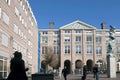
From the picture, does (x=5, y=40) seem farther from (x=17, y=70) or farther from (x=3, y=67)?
(x=17, y=70)

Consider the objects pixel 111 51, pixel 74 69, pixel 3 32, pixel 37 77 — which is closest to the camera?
pixel 37 77

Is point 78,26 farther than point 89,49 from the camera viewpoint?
Yes

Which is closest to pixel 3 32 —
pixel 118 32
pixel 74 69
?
pixel 74 69

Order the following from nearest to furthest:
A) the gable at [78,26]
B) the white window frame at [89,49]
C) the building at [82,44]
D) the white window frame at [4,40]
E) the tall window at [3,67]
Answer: the tall window at [3,67], the white window frame at [4,40], the building at [82,44], the white window frame at [89,49], the gable at [78,26]

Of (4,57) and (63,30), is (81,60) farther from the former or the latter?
(4,57)

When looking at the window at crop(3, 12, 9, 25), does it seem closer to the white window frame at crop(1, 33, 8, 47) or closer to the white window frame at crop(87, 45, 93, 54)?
the white window frame at crop(1, 33, 8, 47)

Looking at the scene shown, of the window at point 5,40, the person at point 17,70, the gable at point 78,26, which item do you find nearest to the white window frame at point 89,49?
the gable at point 78,26

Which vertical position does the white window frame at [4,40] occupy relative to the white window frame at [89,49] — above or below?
below

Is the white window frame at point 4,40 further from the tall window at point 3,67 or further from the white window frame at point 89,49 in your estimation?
the white window frame at point 89,49

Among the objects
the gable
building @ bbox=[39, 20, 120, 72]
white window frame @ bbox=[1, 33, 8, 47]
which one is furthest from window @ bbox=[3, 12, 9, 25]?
the gable

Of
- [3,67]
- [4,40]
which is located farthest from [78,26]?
[3,67]

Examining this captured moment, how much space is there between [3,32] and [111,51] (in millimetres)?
15199

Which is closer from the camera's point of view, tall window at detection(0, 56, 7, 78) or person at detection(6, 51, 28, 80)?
person at detection(6, 51, 28, 80)

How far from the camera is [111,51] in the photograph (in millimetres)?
40562
